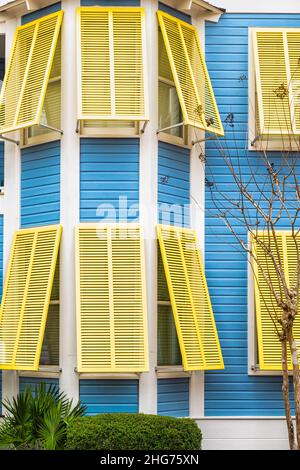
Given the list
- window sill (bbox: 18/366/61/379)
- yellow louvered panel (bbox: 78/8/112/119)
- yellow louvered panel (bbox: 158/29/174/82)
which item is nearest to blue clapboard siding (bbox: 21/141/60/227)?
yellow louvered panel (bbox: 78/8/112/119)

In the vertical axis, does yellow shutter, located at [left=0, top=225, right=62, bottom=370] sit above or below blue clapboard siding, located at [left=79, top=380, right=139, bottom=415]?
above

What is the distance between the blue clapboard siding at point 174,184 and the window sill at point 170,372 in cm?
210

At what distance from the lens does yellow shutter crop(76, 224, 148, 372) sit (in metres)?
13.3

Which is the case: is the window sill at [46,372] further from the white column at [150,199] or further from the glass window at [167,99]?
the glass window at [167,99]

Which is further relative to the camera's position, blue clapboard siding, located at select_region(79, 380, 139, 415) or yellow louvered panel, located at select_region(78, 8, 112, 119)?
yellow louvered panel, located at select_region(78, 8, 112, 119)

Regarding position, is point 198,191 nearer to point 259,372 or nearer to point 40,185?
point 40,185

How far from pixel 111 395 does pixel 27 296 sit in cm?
185

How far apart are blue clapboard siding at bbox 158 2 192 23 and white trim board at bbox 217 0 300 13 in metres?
0.56

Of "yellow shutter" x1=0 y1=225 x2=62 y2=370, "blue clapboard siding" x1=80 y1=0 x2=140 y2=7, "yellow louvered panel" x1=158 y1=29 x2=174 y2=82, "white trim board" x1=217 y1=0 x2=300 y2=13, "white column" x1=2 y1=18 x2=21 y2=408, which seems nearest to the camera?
"yellow shutter" x1=0 y1=225 x2=62 y2=370

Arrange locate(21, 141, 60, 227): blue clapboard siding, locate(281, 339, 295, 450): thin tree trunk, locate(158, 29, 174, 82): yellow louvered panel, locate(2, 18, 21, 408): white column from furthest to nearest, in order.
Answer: locate(2, 18, 21, 408): white column → locate(158, 29, 174, 82): yellow louvered panel → locate(21, 141, 60, 227): blue clapboard siding → locate(281, 339, 295, 450): thin tree trunk

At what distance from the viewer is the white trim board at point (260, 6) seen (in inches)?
587

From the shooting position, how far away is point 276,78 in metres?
14.6

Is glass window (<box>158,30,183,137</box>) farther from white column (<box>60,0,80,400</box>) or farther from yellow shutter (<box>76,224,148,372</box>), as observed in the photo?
yellow shutter (<box>76,224,148,372</box>)

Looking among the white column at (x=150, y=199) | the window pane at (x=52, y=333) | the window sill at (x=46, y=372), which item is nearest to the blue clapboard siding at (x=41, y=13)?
the white column at (x=150, y=199)
